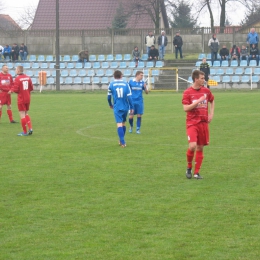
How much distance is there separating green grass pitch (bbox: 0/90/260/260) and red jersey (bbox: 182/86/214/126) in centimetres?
103

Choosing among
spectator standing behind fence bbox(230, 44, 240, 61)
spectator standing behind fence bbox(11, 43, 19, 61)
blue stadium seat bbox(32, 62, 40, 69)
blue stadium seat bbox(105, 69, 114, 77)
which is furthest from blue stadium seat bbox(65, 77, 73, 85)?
spectator standing behind fence bbox(230, 44, 240, 61)

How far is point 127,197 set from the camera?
9.19 m

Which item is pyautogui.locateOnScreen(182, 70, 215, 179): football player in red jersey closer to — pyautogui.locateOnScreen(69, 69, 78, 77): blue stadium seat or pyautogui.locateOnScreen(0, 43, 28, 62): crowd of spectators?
pyautogui.locateOnScreen(69, 69, 78, 77): blue stadium seat

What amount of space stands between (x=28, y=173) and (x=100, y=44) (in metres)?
37.3

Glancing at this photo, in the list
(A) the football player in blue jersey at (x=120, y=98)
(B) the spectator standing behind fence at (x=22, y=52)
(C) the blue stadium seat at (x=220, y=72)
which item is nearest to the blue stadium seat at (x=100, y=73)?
(B) the spectator standing behind fence at (x=22, y=52)

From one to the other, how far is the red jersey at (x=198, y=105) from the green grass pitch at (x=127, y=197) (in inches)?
40.4

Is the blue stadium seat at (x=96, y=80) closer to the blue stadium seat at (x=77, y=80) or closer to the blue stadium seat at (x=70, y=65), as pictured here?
the blue stadium seat at (x=77, y=80)

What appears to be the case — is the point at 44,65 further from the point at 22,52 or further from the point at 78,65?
the point at 78,65

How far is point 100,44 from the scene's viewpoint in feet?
157

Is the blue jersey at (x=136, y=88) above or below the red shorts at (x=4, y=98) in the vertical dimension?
above

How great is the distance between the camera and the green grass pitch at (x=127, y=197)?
682 centimetres

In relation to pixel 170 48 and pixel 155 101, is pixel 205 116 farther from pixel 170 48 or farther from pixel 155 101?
pixel 170 48

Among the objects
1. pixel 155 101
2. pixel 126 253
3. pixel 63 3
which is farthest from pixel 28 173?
pixel 63 3

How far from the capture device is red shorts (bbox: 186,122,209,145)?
34.0 ft
